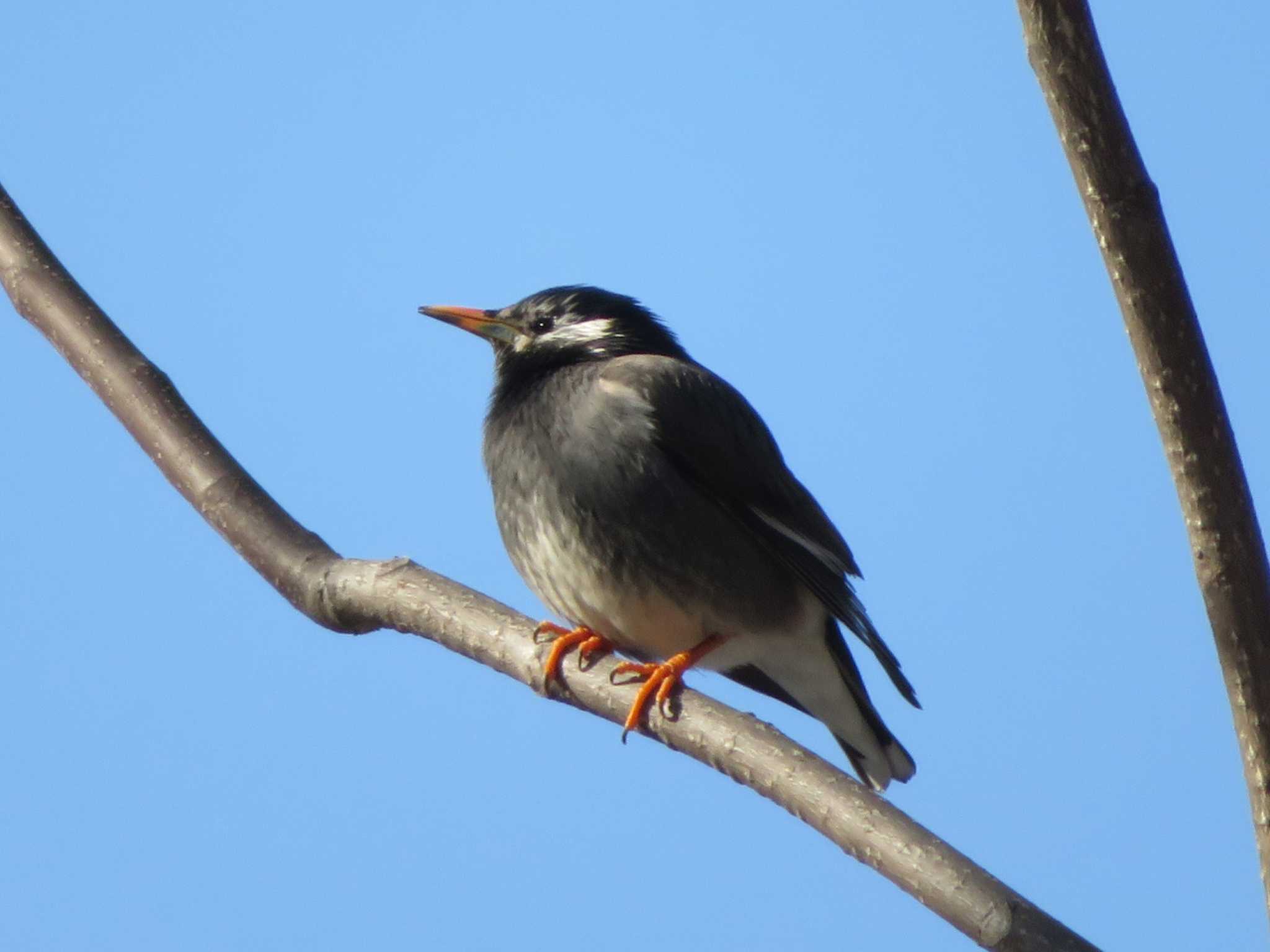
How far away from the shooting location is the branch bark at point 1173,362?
80.0 inches

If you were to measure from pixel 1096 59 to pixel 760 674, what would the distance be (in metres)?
3.22

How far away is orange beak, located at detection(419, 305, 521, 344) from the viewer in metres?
5.39

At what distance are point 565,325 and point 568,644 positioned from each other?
1.75 metres

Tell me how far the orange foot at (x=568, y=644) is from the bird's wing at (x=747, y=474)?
58 cm

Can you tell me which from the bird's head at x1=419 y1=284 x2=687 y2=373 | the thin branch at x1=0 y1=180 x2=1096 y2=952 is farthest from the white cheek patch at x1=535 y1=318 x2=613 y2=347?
the thin branch at x1=0 y1=180 x2=1096 y2=952

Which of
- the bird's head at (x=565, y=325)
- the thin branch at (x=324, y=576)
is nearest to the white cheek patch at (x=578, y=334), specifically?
the bird's head at (x=565, y=325)

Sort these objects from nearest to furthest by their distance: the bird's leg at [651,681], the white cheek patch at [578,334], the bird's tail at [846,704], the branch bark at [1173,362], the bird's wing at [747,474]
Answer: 1. the branch bark at [1173,362]
2. the bird's leg at [651,681]
3. the bird's wing at [747,474]
4. the bird's tail at [846,704]
5. the white cheek patch at [578,334]

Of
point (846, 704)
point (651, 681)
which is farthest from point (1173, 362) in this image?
point (846, 704)

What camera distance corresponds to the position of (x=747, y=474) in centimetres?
477

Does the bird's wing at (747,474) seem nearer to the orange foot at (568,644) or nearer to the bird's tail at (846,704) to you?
the bird's tail at (846,704)

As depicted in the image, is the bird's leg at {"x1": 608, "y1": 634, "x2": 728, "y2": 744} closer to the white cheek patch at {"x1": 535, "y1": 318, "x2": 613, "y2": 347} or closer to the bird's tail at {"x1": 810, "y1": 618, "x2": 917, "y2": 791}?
the bird's tail at {"x1": 810, "y1": 618, "x2": 917, "y2": 791}

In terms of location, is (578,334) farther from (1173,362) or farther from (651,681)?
(1173,362)

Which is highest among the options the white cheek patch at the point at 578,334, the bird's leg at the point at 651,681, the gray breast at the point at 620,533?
the white cheek patch at the point at 578,334

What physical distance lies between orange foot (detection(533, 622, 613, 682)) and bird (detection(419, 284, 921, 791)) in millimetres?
14
